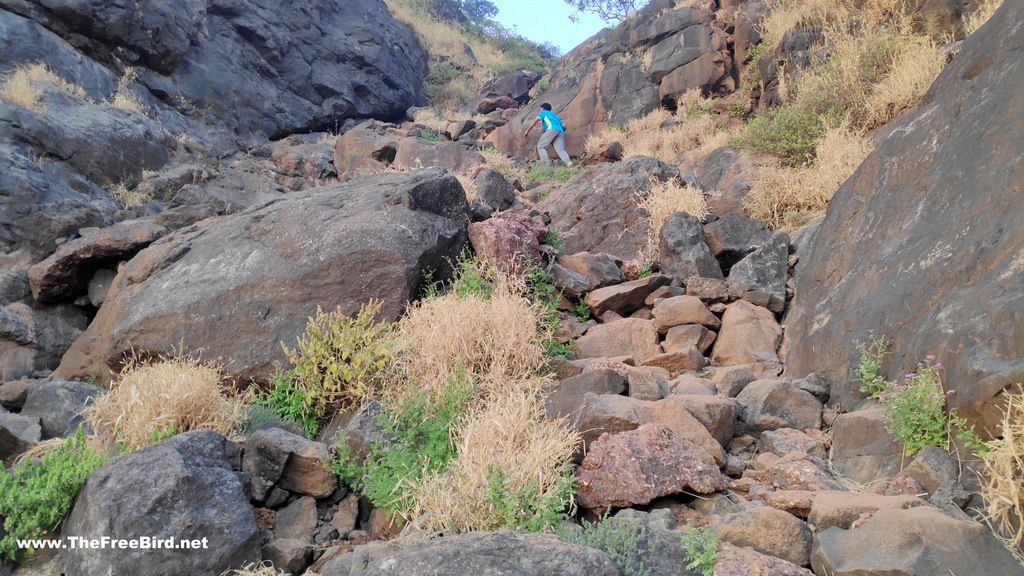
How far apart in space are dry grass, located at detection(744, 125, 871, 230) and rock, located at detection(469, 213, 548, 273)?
3.13m

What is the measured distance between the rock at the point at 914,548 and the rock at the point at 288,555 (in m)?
2.60

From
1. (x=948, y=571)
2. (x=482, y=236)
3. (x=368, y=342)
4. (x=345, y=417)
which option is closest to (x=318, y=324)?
(x=368, y=342)

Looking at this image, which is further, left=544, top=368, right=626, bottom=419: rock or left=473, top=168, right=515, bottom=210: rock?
left=473, top=168, right=515, bottom=210: rock

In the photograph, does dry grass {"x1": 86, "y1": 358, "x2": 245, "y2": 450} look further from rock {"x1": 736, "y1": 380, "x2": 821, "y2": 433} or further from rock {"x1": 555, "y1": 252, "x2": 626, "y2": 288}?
rock {"x1": 555, "y1": 252, "x2": 626, "y2": 288}

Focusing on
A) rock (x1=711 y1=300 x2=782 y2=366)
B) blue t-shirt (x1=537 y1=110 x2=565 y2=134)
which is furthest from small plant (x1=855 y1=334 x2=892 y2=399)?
blue t-shirt (x1=537 y1=110 x2=565 y2=134)

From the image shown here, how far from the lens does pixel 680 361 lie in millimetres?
5355

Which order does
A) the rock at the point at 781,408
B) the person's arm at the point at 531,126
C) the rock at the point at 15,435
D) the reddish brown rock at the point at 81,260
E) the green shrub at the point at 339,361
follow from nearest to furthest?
the rock at the point at 781,408, the rock at the point at 15,435, the green shrub at the point at 339,361, the reddish brown rock at the point at 81,260, the person's arm at the point at 531,126

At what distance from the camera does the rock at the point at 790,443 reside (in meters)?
3.79

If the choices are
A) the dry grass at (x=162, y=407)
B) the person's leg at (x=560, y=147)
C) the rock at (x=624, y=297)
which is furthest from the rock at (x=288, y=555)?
the person's leg at (x=560, y=147)

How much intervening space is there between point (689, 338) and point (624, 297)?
100cm

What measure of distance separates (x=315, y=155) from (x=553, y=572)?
15.1m

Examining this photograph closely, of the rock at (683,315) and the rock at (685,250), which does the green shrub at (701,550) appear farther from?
the rock at (685,250)

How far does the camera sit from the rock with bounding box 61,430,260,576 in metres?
3.06

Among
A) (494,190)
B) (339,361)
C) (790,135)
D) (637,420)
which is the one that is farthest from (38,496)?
(790,135)
